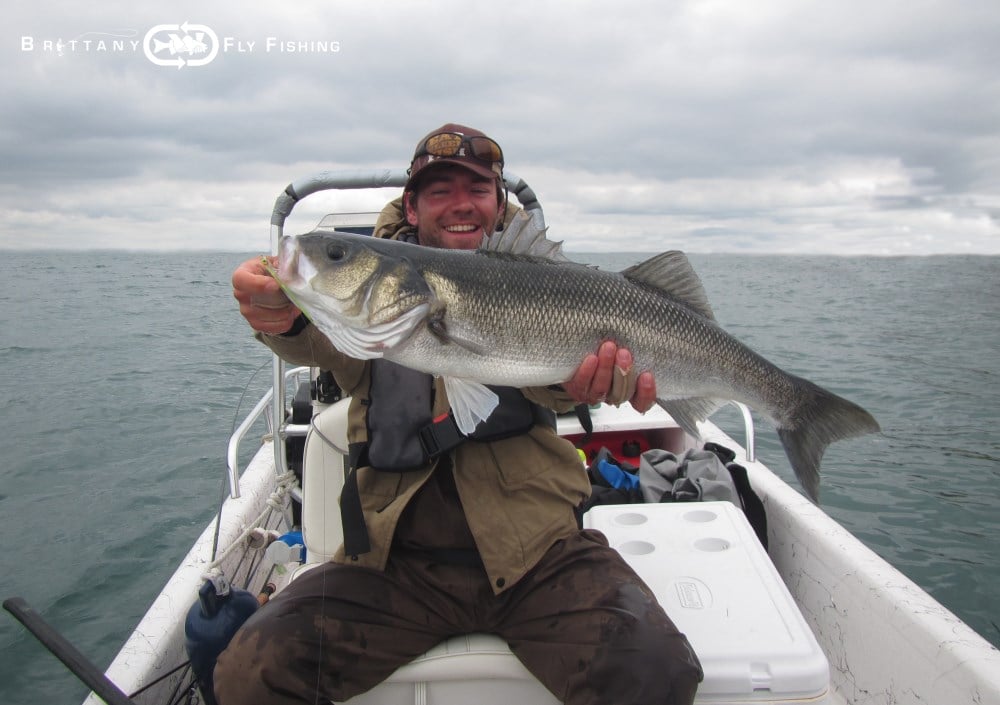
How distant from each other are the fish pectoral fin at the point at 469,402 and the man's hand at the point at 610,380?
1.32 ft

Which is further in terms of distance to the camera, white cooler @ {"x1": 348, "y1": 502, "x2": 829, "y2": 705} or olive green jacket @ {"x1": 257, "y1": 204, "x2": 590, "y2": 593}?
olive green jacket @ {"x1": 257, "y1": 204, "x2": 590, "y2": 593}

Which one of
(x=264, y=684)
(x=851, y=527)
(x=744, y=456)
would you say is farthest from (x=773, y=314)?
(x=264, y=684)

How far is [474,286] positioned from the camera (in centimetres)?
249

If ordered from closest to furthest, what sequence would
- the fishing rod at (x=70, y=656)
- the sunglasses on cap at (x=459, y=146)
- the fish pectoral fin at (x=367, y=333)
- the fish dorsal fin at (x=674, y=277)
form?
the fishing rod at (x=70, y=656) → the fish pectoral fin at (x=367, y=333) → the fish dorsal fin at (x=674, y=277) → the sunglasses on cap at (x=459, y=146)

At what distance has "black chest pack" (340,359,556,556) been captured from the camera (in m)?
2.59

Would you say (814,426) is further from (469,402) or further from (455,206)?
(455,206)

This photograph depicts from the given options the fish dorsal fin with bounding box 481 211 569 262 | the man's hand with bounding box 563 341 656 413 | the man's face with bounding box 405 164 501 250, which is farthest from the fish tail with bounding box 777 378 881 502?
the man's face with bounding box 405 164 501 250

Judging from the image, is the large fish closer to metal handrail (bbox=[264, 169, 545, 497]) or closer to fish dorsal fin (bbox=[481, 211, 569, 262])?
fish dorsal fin (bbox=[481, 211, 569, 262])

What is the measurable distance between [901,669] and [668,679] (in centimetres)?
162

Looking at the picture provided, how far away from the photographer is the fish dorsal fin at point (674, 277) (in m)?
2.83

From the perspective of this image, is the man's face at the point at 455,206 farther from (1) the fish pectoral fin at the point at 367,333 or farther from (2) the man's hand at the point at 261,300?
(2) the man's hand at the point at 261,300

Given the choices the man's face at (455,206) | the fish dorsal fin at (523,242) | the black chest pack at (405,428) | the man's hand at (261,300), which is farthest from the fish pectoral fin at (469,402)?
the man's face at (455,206)

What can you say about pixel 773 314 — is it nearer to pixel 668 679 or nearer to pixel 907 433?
pixel 907 433

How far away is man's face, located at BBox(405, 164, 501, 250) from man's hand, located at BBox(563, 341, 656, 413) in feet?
3.29
